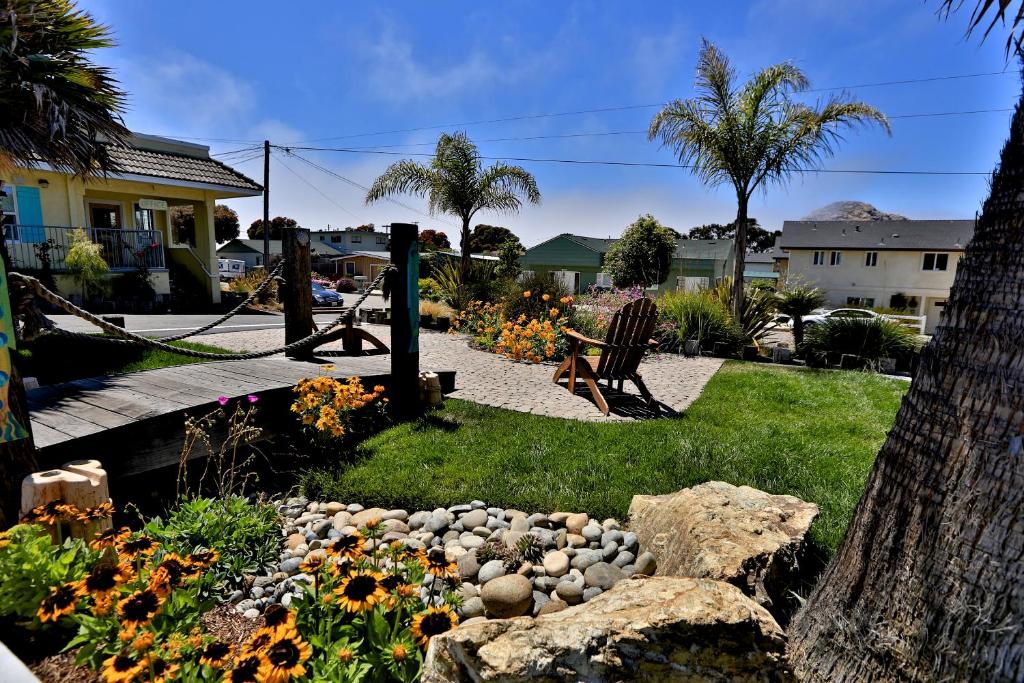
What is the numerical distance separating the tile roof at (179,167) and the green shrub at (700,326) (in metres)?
14.0

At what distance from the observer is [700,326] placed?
11305 mm

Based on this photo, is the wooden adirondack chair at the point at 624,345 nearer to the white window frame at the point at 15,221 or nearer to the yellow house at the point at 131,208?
the yellow house at the point at 131,208

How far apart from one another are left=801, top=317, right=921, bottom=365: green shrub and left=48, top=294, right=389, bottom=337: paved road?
1161cm

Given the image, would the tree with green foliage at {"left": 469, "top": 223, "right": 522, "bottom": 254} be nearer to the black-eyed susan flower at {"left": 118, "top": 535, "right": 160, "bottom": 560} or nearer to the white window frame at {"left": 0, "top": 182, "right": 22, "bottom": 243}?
the white window frame at {"left": 0, "top": 182, "right": 22, "bottom": 243}

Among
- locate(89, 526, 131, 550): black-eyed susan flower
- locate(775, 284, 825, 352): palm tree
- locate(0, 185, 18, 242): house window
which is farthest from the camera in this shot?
locate(0, 185, 18, 242): house window

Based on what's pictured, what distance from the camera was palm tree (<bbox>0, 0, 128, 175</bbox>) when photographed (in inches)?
257

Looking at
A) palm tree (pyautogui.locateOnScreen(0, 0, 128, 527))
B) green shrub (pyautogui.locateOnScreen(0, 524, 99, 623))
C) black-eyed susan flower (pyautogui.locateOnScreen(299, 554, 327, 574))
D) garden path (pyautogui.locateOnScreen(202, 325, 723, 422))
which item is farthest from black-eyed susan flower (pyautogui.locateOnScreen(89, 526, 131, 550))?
palm tree (pyautogui.locateOnScreen(0, 0, 128, 527))

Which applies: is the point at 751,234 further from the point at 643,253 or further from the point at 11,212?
the point at 11,212

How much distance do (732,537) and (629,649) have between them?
1.04 metres

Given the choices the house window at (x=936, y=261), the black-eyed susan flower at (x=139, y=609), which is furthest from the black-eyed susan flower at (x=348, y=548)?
the house window at (x=936, y=261)

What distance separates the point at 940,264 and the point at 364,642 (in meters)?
40.0

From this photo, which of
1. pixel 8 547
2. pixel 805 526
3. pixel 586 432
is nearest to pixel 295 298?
pixel 586 432

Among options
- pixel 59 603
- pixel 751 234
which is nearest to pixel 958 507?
pixel 59 603

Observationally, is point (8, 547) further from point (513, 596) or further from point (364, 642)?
point (513, 596)
